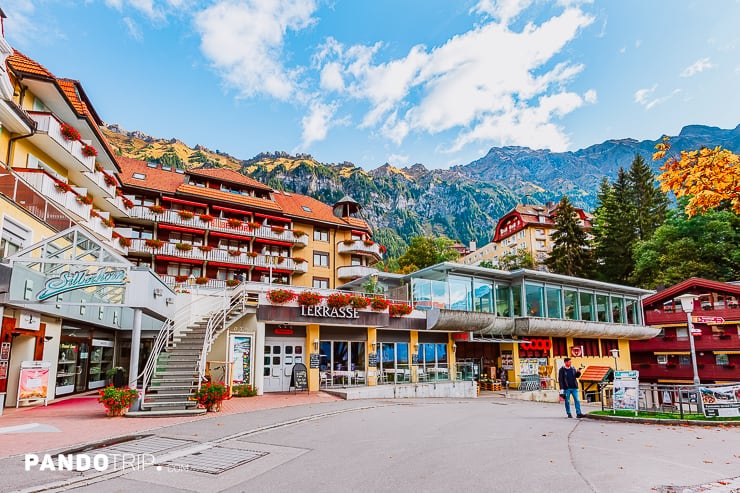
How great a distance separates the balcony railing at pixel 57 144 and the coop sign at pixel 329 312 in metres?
12.4

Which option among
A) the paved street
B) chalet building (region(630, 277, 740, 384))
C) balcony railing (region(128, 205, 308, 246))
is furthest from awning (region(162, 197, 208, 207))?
chalet building (region(630, 277, 740, 384))

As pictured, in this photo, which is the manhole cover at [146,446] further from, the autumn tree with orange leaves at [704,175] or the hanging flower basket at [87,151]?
the hanging flower basket at [87,151]

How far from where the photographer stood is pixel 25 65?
19938mm

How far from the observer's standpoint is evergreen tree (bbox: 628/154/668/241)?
56.7 m

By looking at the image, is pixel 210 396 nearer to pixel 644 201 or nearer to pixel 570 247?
pixel 570 247

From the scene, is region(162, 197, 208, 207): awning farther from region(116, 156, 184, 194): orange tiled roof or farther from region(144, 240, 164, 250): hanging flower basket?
A: region(144, 240, 164, 250): hanging flower basket

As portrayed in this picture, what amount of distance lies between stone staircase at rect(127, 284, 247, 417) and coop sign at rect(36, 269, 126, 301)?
2733 mm

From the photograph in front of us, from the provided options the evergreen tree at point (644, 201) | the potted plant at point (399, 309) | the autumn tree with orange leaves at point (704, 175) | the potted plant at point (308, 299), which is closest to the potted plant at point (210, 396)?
the potted plant at point (308, 299)

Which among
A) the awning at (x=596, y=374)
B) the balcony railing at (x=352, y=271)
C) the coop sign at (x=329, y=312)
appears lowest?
the awning at (x=596, y=374)

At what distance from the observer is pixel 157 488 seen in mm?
6273

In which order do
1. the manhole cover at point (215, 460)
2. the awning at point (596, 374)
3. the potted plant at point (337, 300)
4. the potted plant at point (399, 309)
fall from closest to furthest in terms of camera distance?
the manhole cover at point (215, 460)
the potted plant at point (337, 300)
the potted plant at point (399, 309)
the awning at point (596, 374)

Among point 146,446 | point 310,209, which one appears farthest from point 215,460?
point 310,209

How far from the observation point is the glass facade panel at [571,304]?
34.3 meters

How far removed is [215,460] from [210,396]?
6188mm
